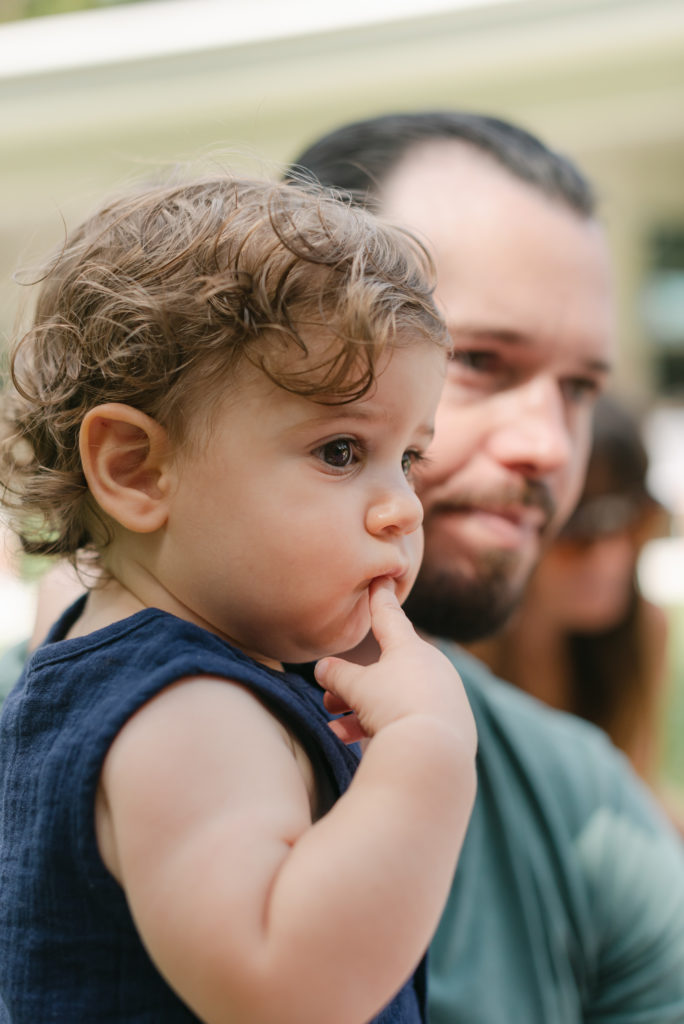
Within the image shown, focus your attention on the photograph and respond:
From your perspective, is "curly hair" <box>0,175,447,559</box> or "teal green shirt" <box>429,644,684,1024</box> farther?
"teal green shirt" <box>429,644,684,1024</box>

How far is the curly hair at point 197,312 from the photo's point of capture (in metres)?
0.68

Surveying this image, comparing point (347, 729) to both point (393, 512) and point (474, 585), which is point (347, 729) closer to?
point (393, 512)

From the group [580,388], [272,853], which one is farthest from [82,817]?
[580,388]

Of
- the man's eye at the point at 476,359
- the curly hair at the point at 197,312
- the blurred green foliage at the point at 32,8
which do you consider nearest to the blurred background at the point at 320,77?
the blurred green foliage at the point at 32,8

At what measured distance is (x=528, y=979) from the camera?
1.36 meters

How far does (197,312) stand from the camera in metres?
0.69

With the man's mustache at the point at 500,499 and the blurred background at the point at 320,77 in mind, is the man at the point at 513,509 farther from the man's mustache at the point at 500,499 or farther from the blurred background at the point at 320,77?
the blurred background at the point at 320,77

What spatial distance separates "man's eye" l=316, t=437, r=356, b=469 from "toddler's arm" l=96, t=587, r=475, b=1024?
0.18m

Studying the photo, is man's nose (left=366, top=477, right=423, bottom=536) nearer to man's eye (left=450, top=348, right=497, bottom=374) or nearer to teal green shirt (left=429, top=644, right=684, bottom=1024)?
man's eye (left=450, top=348, right=497, bottom=374)

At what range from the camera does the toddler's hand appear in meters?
0.64

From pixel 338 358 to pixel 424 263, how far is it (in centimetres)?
23

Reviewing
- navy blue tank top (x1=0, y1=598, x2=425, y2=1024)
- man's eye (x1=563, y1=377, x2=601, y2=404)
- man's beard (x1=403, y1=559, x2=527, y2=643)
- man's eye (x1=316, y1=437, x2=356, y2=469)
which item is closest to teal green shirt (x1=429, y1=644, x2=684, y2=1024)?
man's beard (x1=403, y1=559, x2=527, y2=643)

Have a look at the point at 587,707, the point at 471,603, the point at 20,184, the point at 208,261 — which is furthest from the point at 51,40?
the point at 208,261

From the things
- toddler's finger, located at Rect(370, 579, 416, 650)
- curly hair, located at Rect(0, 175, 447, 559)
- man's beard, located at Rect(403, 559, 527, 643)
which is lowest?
man's beard, located at Rect(403, 559, 527, 643)
